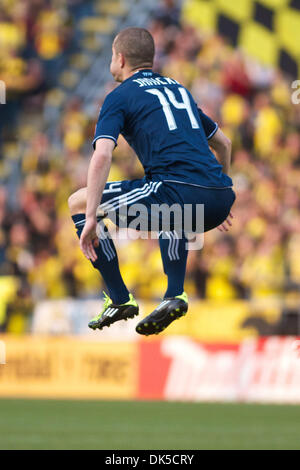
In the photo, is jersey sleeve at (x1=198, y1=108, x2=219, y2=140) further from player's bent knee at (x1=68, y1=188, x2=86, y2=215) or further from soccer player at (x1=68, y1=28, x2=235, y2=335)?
player's bent knee at (x1=68, y1=188, x2=86, y2=215)

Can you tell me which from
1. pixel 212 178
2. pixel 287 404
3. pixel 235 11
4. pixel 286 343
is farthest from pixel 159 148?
pixel 235 11

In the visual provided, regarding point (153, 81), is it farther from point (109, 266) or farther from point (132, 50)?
point (109, 266)

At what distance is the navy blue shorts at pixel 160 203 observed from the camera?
584 cm

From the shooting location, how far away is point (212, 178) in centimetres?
588

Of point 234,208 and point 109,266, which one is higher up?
point 234,208

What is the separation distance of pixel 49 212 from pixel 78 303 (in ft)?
6.86

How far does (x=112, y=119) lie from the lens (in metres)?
5.79

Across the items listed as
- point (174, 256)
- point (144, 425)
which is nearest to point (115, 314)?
point (174, 256)

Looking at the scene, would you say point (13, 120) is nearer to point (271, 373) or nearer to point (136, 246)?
point (136, 246)

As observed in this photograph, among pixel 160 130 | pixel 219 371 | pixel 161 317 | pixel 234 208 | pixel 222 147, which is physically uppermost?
pixel 234 208

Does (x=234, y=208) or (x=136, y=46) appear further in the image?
(x=234, y=208)

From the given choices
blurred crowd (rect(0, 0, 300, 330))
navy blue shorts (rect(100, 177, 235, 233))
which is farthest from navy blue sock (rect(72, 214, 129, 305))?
blurred crowd (rect(0, 0, 300, 330))

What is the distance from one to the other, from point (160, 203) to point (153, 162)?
23cm

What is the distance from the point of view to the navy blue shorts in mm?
5840
